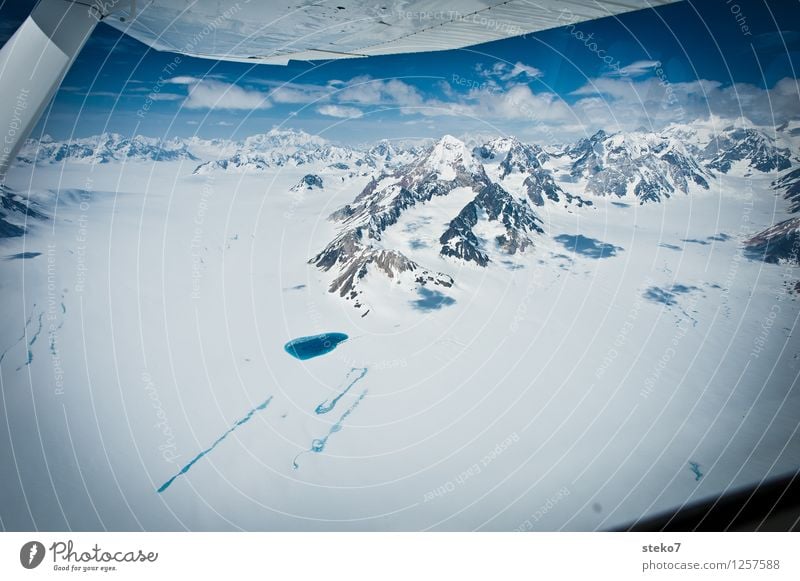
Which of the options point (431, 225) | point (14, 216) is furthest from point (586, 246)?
point (14, 216)

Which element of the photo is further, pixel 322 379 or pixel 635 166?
pixel 635 166

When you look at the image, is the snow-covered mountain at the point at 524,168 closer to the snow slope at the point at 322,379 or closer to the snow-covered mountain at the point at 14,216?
the snow slope at the point at 322,379

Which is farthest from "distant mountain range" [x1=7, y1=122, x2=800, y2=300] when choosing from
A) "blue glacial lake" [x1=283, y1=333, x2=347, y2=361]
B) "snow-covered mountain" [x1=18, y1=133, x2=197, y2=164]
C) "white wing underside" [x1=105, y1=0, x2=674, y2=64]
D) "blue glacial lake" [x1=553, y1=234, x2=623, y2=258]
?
"white wing underside" [x1=105, y1=0, x2=674, y2=64]

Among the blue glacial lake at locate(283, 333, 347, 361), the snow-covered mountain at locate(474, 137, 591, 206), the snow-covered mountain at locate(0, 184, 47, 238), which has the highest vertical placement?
the snow-covered mountain at locate(474, 137, 591, 206)

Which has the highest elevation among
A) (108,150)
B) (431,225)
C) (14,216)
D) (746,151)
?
(746,151)

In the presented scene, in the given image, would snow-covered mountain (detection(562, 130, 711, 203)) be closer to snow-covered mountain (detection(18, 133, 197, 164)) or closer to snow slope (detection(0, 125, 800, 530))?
snow slope (detection(0, 125, 800, 530))

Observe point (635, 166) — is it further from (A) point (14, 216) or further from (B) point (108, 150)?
(A) point (14, 216)
